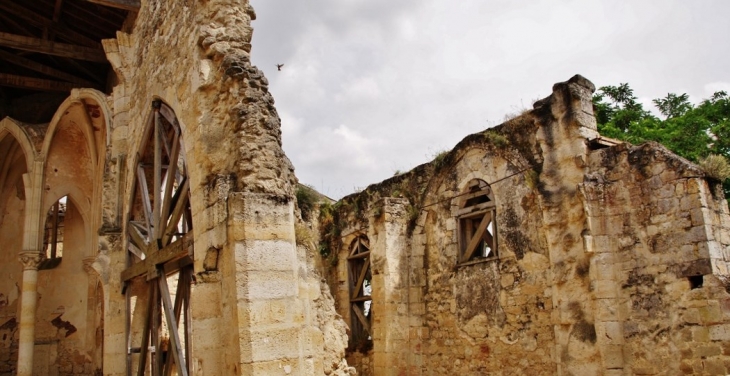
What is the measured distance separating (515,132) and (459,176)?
1.48m

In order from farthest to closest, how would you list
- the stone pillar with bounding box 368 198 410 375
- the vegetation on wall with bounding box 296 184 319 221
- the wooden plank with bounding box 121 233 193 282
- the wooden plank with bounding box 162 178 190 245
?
the vegetation on wall with bounding box 296 184 319 221 < the stone pillar with bounding box 368 198 410 375 < the wooden plank with bounding box 162 178 190 245 < the wooden plank with bounding box 121 233 193 282

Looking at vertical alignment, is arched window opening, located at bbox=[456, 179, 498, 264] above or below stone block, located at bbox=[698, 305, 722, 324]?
above

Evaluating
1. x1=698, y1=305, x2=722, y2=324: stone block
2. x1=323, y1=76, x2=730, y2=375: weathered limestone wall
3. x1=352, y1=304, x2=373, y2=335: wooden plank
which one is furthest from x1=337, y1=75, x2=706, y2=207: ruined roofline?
x1=352, y1=304, x2=373, y2=335: wooden plank

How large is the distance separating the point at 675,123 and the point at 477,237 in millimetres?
7869

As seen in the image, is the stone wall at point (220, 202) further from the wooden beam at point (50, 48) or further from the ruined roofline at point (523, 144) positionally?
the ruined roofline at point (523, 144)

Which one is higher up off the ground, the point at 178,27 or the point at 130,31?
the point at 130,31

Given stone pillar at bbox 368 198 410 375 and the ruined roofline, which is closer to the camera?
the ruined roofline

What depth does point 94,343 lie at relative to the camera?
1215cm

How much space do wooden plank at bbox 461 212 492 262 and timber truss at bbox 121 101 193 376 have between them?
462 centimetres

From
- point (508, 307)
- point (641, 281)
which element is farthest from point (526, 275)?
point (641, 281)

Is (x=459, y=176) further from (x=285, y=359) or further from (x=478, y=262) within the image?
(x=285, y=359)

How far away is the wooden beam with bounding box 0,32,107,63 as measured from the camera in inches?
417

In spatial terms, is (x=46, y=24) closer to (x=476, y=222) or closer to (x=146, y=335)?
(x=146, y=335)

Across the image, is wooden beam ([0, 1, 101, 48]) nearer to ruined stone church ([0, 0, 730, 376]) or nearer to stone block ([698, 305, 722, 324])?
ruined stone church ([0, 0, 730, 376])
